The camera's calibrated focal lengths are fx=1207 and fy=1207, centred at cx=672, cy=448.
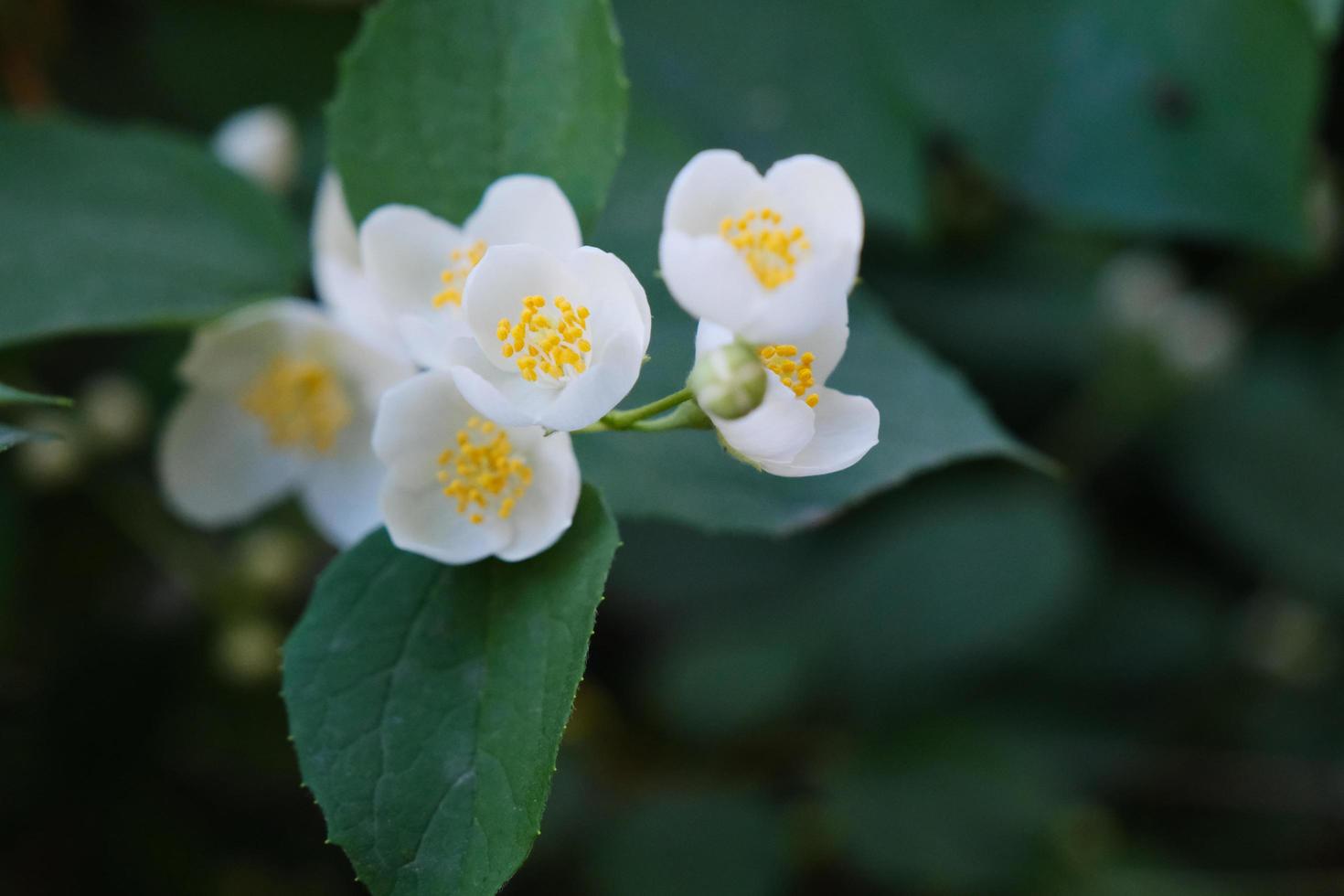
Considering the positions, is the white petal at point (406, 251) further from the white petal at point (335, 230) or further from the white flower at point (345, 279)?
the white petal at point (335, 230)

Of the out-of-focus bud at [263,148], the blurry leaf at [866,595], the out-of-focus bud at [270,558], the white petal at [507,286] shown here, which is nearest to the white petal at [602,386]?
the white petal at [507,286]

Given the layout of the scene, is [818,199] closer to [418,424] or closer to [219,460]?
[418,424]

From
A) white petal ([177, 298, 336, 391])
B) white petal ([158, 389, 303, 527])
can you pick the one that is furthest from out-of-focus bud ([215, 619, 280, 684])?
white petal ([177, 298, 336, 391])

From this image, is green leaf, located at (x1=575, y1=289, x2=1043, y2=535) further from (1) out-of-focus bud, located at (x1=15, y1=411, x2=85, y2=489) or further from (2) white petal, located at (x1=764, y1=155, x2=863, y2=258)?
(1) out-of-focus bud, located at (x1=15, y1=411, x2=85, y2=489)

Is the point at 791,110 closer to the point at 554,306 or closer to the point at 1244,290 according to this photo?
the point at 554,306

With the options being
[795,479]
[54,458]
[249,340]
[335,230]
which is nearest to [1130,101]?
[795,479]

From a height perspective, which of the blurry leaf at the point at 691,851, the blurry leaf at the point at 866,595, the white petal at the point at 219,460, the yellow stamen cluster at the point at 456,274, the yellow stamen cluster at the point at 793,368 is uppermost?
the yellow stamen cluster at the point at 793,368

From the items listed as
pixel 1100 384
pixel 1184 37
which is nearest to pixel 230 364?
pixel 1184 37
